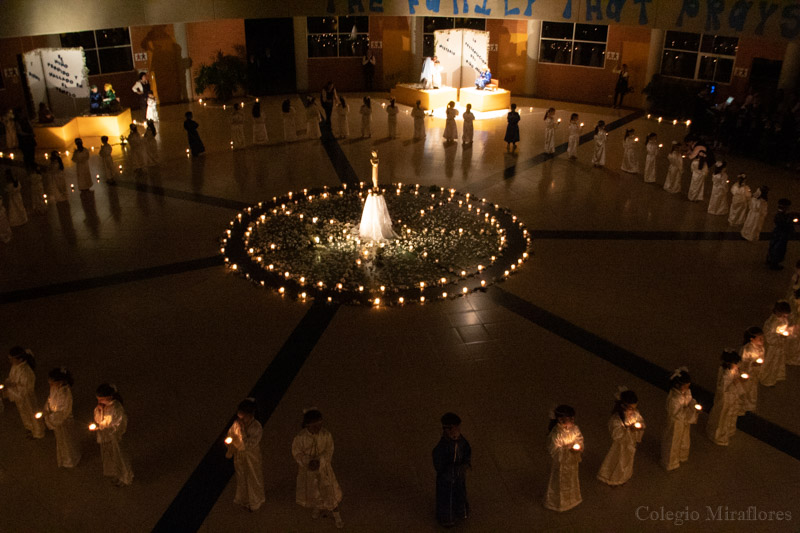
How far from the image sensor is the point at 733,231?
1198 cm

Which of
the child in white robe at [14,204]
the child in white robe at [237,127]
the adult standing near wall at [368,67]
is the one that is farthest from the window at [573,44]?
the child in white robe at [14,204]

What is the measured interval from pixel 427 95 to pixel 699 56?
7967mm

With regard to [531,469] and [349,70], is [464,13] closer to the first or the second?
[349,70]

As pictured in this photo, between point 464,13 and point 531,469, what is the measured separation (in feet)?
55.5

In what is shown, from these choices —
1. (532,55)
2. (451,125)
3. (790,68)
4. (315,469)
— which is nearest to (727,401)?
(315,469)

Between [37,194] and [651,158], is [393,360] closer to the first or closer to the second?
[37,194]

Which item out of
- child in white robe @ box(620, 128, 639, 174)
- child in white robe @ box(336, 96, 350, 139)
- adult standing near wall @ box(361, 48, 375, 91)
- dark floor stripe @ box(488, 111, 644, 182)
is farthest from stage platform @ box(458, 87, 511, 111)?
child in white robe @ box(620, 128, 639, 174)

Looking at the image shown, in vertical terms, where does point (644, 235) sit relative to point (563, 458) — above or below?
above

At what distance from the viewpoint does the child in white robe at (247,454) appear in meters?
5.81

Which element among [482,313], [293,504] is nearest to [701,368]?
[482,313]

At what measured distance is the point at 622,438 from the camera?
614cm

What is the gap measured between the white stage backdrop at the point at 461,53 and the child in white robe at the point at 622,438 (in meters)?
15.9

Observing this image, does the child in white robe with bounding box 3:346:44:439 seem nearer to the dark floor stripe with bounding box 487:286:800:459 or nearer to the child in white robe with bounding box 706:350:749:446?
the dark floor stripe with bounding box 487:286:800:459

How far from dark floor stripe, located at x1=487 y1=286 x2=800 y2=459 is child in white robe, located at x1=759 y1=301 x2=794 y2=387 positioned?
75 cm
